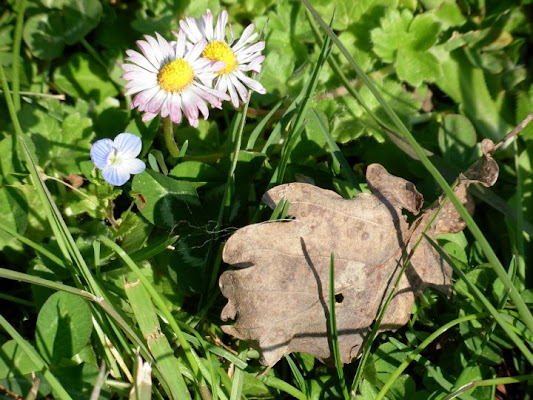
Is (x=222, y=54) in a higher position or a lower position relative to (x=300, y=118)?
higher

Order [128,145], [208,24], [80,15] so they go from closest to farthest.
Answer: [128,145], [208,24], [80,15]

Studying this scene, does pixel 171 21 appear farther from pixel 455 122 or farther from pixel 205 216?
pixel 455 122

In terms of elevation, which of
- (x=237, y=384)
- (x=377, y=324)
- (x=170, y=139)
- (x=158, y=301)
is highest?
(x=170, y=139)

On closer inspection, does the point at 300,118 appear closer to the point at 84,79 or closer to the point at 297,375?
the point at 297,375

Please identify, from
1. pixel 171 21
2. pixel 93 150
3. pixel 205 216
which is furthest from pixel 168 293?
pixel 171 21

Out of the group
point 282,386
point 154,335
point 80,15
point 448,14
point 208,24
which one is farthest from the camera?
point 448,14

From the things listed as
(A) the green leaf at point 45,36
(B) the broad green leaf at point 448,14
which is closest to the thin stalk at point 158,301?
(A) the green leaf at point 45,36

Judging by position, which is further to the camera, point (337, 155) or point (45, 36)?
point (45, 36)

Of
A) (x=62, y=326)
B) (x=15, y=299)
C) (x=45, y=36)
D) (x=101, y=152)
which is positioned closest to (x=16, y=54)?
(x=45, y=36)
